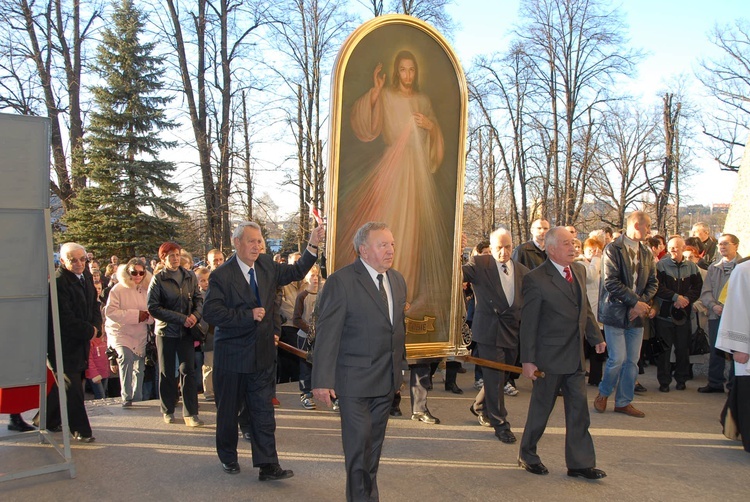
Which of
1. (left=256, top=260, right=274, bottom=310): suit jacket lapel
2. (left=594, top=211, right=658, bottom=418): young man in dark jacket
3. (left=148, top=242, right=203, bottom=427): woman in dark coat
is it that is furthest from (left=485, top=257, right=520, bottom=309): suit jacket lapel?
(left=148, top=242, right=203, bottom=427): woman in dark coat

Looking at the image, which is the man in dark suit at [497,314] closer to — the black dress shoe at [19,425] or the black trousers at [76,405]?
the black trousers at [76,405]

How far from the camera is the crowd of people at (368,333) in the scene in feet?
13.7

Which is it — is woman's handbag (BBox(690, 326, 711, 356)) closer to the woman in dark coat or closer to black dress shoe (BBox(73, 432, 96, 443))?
the woman in dark coat

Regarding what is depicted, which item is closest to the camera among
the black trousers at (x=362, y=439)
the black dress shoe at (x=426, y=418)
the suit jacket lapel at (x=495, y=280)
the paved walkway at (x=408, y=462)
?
the black trousers at (x=362, y=439)

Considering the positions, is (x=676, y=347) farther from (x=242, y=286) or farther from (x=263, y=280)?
(x=242, y=286)

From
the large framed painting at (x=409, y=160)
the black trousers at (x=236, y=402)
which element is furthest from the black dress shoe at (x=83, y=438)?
the large framed painting at (x=409, y=160)

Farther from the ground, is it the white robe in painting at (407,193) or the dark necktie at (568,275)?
the white robe in painting at (407,193)

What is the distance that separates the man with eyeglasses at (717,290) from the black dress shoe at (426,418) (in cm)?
414

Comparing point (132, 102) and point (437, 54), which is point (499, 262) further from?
point (132, 102)

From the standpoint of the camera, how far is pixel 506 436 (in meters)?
6.29

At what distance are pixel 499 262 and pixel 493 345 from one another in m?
0.90

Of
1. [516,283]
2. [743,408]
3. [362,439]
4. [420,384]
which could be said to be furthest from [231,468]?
[743,408]

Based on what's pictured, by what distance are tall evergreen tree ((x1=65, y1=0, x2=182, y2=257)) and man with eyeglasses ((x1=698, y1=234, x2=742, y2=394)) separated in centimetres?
1703

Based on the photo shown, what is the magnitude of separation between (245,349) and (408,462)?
1.81 m
